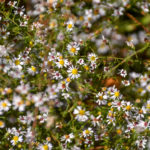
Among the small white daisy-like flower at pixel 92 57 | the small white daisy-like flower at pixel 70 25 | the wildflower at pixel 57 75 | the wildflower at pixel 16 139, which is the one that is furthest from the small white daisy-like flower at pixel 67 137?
the small white daisy-like flower at pixel 70 25

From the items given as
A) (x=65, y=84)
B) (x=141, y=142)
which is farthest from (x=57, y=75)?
(x=141, y=142)

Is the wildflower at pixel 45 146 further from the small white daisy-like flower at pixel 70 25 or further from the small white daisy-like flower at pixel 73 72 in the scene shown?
the small white daisy-like flower at pixel 70 25

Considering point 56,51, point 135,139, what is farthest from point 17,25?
point 135,139

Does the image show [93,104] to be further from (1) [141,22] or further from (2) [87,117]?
(1) [141,22]

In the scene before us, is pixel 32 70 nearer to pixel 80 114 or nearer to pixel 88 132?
pixel 80 114

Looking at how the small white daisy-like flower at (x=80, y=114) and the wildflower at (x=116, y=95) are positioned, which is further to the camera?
the wildflower at (x=116, y=95)

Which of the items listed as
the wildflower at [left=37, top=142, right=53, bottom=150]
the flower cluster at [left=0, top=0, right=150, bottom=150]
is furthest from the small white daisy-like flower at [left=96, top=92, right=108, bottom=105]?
the wildflower at [left=37, top=142, right=53, bottom=150]

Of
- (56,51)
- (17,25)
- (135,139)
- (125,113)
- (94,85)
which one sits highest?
(17,25)

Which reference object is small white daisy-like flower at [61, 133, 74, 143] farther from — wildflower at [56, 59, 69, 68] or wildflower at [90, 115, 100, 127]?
wildflower at [56, 59, 69, 68]
